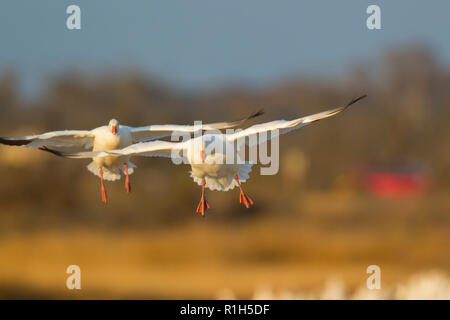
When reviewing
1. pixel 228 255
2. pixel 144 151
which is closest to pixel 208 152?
pixel 144 151

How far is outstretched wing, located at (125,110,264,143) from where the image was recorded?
93.0 inches

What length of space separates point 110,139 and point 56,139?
0.25 meters

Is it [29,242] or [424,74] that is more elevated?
[424,74]

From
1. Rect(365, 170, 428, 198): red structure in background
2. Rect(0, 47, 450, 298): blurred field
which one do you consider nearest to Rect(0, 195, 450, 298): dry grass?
Rect(0, 47, 450, 298): blurred field

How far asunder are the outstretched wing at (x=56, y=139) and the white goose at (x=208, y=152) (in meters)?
0.14

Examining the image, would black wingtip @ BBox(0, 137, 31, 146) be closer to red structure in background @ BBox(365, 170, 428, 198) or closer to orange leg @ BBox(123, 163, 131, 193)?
orange leg @ BBox(123, 163, 131, 193)

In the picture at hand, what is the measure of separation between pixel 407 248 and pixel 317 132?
32.6 feet

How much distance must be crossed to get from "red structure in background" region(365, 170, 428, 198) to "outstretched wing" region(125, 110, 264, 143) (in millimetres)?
25210

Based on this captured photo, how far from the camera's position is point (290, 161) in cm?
2598

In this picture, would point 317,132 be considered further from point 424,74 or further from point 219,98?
point 424,74

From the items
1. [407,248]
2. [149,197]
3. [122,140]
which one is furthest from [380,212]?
[122,140]

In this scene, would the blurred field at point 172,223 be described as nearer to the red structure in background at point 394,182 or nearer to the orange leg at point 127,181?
the red structure in background at point 394,182

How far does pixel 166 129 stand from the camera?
2.46m

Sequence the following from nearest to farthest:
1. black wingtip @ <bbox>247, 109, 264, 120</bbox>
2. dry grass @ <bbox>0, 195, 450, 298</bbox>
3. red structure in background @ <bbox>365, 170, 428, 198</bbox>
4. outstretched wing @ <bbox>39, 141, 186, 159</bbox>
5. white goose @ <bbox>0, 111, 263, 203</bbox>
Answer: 1. outstretched wing @ <bbox>39, 141, 186, 159</bbox>
2. white goose @ <bbox>0, 111, 263, 203</bbox>
3. black wingtip @ <bbox>247, 109, 264, 120</bbox>
4. dry grass @ <bbox>0, 195, 450, 298</bbox>
5. red structure in background @ <bbox>365, 170, 428, 198</bbox>
